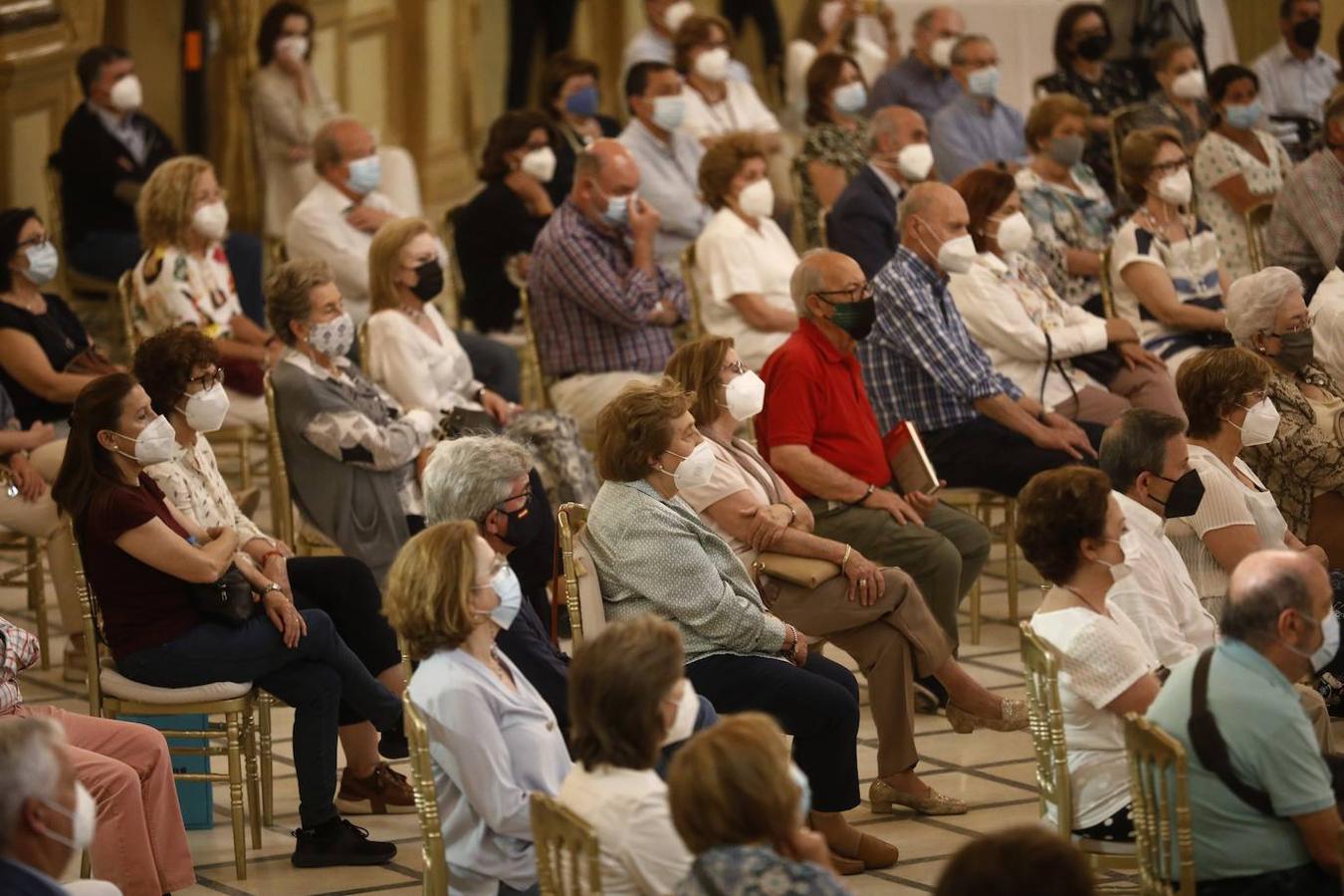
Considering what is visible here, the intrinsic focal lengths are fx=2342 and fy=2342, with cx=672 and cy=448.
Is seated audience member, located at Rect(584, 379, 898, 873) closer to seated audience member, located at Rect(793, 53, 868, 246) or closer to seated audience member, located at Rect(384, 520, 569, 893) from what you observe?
seated audience member, located at Rect(384, 520, 569, 893)

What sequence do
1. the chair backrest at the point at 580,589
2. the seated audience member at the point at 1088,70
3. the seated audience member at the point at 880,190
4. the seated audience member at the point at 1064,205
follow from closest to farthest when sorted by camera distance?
1. the chair backrest at the point at 580,589
2. the seated audience member at the point at 880,190
3. the seated audience member at the point at 1064,205
4. the seated audience member at the point at 1088,70

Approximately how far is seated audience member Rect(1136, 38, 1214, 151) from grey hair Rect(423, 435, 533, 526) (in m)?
5.60

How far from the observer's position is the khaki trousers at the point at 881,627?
5.34 m

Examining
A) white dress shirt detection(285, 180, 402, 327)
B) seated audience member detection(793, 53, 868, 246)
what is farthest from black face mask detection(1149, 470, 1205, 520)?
seated audience member detection(793, 53, 868, 246)

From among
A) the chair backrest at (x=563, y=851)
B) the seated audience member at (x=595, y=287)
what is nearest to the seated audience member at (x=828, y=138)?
the seated audience member at (x=595, y=287)

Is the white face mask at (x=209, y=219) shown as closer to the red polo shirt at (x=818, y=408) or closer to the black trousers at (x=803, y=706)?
the red polo shirt at (x=818, y=408)

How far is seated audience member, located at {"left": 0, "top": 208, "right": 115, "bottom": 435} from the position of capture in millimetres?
6488

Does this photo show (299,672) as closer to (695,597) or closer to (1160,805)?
(695,597)

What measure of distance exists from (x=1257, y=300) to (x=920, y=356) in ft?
3.01

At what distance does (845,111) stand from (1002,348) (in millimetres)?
2799

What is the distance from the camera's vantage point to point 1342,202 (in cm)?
762

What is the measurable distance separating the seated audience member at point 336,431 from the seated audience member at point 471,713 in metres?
1.99

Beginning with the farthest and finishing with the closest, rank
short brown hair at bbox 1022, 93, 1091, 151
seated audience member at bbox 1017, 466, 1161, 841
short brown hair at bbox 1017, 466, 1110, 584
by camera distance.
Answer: short brown hair at bbox 1022, 93, 1091, 151, short brown hair at bbox 1017, 466, 1110, 584, seated audience member at bbox 1017, 466, 1161, 841

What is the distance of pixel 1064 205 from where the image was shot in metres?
8.07
